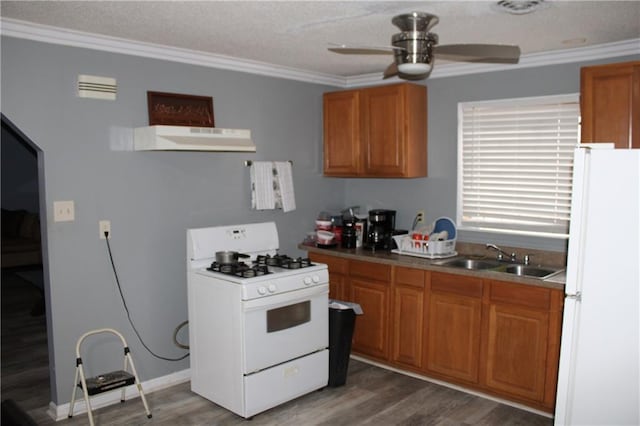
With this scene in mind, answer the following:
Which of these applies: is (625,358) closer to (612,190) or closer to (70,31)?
(612,190)

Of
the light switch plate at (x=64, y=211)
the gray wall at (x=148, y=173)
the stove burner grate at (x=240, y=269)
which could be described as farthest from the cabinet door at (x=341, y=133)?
the light switch plate at (x=64, y=211)

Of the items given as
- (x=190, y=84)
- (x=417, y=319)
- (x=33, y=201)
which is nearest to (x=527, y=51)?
(x=417, y=319)

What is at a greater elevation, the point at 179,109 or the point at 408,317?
the point at 179,109

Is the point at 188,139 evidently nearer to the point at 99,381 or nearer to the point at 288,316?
the point at 288,316

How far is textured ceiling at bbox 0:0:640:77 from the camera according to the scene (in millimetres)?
2760

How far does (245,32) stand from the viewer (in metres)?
3.32

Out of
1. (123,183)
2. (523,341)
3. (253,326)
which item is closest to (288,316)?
(253,326)

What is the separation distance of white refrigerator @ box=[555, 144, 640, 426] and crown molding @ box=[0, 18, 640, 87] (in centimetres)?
184

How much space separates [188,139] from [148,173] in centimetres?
47

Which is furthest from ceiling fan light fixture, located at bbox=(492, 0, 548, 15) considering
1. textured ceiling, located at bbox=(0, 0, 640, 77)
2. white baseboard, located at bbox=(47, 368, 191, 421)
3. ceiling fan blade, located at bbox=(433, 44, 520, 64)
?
white baseboard, located at bbox=(47, 368, 191, 421)

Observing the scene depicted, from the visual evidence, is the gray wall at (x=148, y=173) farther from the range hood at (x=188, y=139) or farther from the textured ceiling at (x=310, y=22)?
the textured ceiling at (x=310, y=22)

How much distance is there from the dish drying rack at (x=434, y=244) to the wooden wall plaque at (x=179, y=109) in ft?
5.60

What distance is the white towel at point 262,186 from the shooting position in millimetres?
4387

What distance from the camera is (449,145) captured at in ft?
14.5
